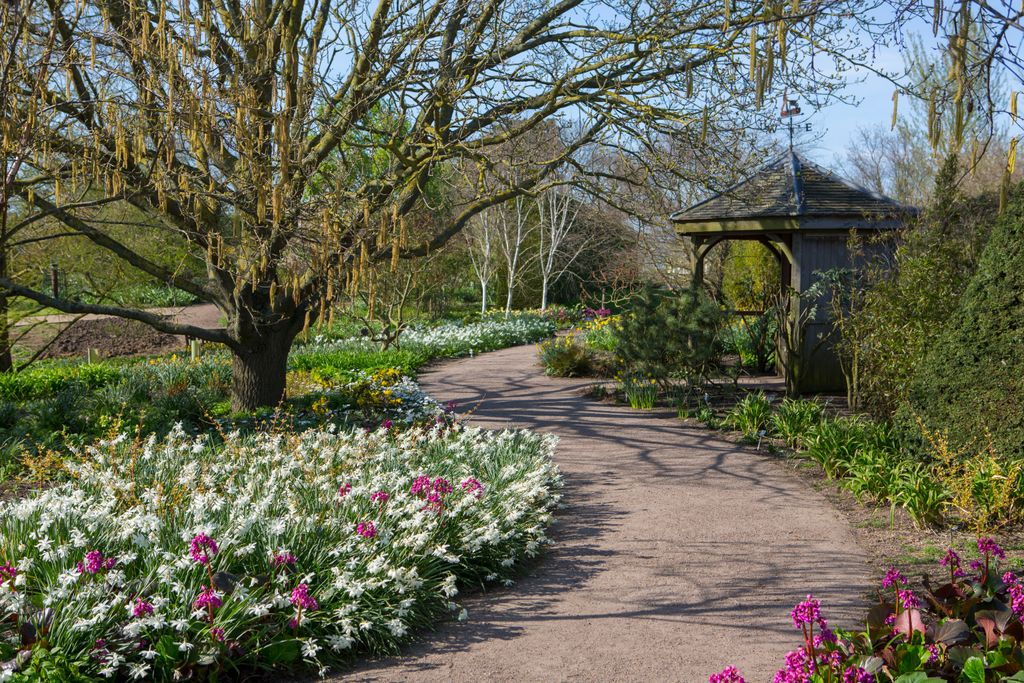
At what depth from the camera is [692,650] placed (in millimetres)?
4188

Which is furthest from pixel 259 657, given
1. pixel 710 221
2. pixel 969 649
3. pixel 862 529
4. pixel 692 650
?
pixel 710 221

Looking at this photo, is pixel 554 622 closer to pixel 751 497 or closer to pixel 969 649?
pixel 969 649

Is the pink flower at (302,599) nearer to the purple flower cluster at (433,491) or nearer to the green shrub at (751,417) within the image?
the purple flower cluster at (433,491)

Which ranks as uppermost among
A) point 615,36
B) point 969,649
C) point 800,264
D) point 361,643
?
point 615,36

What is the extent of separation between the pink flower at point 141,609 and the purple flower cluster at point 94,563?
0.29m

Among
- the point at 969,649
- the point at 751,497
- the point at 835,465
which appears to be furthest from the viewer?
the point at 835,465

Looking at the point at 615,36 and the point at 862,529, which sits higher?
the point at 615,36

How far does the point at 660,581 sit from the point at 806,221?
8.61m

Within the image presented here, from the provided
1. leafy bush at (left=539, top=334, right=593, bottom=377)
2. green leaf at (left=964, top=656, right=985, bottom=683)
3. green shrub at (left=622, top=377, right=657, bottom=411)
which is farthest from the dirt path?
leafy bush at (left=539, top=334, right=593, bottom=377)

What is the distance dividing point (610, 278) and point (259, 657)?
23832mm

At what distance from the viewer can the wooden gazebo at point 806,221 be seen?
40.6 feet

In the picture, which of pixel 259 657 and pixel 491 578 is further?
pixel 491 578

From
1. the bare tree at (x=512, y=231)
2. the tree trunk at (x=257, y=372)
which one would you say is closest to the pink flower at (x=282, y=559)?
the tree trunk at (x=257, y=372)

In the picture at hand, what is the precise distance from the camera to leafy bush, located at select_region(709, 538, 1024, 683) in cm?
332
